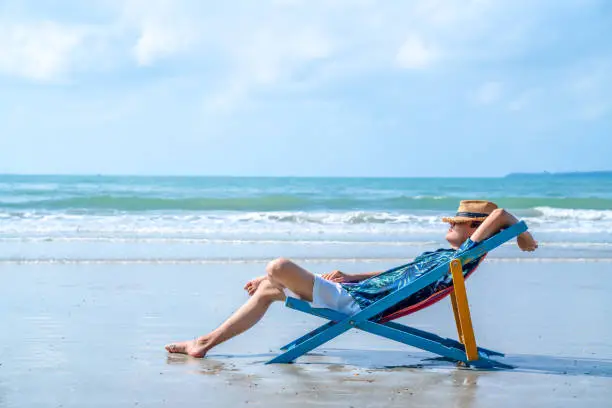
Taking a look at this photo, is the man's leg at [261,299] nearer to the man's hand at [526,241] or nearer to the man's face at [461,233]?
the man's face at [461,233]

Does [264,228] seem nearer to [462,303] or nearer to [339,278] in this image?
[339,278]

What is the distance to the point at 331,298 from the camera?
571 centimetres

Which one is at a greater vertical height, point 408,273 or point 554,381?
point 408,273

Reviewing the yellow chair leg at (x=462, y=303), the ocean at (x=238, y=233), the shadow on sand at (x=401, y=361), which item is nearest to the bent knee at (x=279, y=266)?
the shadow on sand at (x=401, y=361)

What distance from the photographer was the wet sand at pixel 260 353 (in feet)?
16.7

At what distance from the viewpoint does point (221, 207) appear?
3466 centimetres

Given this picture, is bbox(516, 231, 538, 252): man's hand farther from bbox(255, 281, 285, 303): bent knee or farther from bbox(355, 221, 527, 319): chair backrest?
bbox(255, 281, 285, 303): bent knee

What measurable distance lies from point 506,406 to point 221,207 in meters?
30.0

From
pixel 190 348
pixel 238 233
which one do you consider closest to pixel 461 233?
pixel 190 348

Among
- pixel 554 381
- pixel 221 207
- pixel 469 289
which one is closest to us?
pixel 554 381

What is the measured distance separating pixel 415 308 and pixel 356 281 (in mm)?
445

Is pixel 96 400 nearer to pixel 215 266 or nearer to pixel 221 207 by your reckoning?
pixel 215 266

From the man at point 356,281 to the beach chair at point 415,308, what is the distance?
0.19ft

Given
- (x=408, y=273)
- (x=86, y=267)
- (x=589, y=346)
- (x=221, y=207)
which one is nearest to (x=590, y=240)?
(x=86, y=267)
